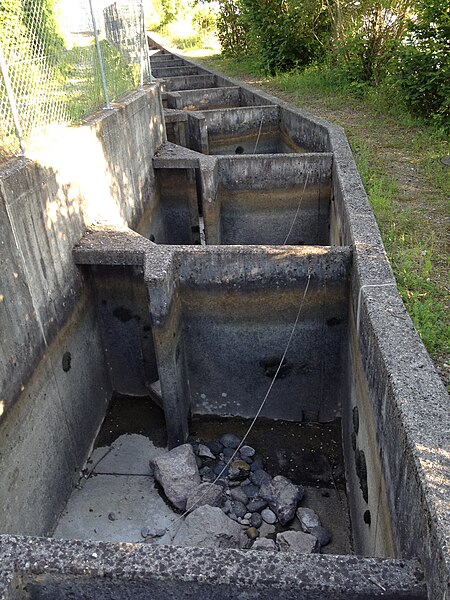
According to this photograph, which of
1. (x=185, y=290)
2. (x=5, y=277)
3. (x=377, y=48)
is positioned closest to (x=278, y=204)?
(x=185, y=290)

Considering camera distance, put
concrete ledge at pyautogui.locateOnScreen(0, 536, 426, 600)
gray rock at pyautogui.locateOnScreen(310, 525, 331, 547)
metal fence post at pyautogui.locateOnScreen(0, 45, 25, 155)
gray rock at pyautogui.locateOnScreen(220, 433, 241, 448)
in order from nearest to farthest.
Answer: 1. concrete ledge at pyautogui.locateOnScreen(0, 536, 426, 600)
2. metal fence post at pyautogui.locateOnScreen(0, 45, 25, 155)
3. gray rock at pyautogui.locateOnScreen(310, 525, 331, 547)
4. gray rock at pyautogui.locateOnScreen(220, 433, 241, 448)

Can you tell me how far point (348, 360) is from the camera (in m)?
5.69

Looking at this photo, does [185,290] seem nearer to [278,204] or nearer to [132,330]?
[132,330]

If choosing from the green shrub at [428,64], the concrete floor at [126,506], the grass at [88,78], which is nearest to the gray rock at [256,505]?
the concrete floor at [126,506]

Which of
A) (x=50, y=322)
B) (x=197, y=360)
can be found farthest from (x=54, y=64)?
(x=197, y=360)

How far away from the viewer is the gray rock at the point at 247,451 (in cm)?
600

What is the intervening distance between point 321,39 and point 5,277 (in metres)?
15.2

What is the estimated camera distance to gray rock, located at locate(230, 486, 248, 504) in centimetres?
540

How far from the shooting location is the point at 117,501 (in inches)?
218

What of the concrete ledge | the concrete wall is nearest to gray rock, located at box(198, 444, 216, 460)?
the concrete wall

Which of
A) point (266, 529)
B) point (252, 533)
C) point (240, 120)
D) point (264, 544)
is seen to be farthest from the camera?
point (240, 120)

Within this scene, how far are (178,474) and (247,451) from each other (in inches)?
37.4

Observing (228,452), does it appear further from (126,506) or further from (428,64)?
(428,64)

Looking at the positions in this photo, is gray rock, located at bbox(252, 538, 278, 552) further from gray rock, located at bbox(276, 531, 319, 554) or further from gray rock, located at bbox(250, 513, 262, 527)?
gray rock, located at bbox(250, 513, 262, 527)
